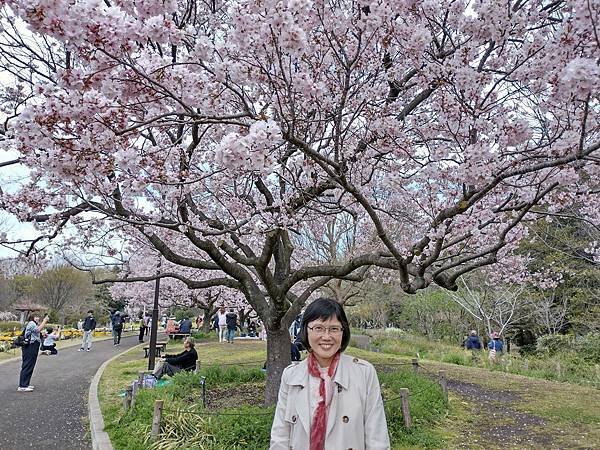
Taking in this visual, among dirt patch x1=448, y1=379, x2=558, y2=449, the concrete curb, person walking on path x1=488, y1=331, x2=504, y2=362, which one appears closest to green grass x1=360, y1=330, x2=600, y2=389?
person walking on path x1=488, y1=331, x2=504, y2=362

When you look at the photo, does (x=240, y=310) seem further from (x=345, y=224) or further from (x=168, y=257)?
(x=168, y=257)

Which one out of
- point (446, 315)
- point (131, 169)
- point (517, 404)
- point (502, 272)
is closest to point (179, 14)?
point (131, 169)

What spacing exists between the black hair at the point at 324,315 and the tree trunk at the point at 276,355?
4.10 metres

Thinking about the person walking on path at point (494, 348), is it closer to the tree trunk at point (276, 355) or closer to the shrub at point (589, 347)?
the shrub at point (589, 347)

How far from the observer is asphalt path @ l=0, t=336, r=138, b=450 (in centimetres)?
572

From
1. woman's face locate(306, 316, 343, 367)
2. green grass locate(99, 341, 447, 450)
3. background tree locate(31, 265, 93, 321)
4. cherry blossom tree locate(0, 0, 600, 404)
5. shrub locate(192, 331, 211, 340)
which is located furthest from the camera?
background tree locate(31, 265, 93, 321)

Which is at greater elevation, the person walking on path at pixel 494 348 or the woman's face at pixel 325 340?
the woman's face at pixel 325 340

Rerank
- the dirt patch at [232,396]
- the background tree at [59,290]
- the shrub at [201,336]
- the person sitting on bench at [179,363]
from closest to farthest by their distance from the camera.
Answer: the dirt patch at [232,396] < the person sitting on bench at [179,363] < the shrub at [201,336] < the background tree at [59,290]

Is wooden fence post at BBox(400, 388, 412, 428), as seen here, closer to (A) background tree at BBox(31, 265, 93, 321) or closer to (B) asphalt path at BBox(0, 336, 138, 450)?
(B) asphalt path at BBox(0, 336, 138, 450)

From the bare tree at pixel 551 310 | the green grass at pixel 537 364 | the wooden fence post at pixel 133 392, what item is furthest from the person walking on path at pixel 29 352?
the bare tree at pixel 551 310

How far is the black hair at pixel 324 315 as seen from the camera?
2.39 m

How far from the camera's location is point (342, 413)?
2.16m

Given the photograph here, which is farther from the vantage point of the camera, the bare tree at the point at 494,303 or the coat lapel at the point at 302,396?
the bare tree at the point at 494,303

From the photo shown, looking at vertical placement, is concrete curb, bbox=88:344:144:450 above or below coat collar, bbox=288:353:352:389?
below
